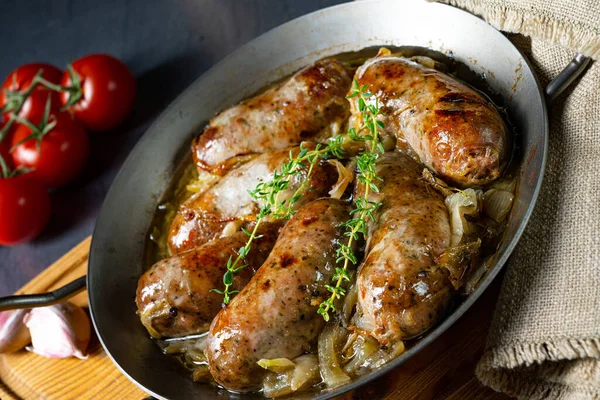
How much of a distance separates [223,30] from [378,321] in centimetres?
331

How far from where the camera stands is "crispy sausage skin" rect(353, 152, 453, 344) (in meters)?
2.31

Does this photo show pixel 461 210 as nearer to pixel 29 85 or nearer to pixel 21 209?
pixel 21 209

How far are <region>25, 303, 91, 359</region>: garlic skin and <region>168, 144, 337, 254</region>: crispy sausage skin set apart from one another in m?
0.63

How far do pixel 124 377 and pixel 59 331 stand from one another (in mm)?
392

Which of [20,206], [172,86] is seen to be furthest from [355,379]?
[172,86]

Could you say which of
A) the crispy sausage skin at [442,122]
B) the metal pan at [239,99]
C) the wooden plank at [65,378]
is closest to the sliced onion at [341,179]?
the crispy sausage skin at [442,122]

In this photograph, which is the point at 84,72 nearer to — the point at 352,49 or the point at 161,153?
the point at 161,153

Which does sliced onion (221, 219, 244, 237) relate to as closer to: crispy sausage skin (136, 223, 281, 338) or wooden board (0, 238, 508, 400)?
crispy sausage skin (136, 223, 281, 338)

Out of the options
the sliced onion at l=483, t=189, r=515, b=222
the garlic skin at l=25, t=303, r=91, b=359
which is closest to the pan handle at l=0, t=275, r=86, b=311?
the garlic skin at l=25, t=303, r=91, b=359

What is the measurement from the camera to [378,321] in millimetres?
2338

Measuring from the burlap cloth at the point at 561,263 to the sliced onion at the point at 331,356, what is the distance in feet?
1.61

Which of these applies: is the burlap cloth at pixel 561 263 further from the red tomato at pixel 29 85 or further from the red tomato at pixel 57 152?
the red tomato at pixel 29 85

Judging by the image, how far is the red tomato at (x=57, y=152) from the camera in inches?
173

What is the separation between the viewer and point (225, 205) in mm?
3166
